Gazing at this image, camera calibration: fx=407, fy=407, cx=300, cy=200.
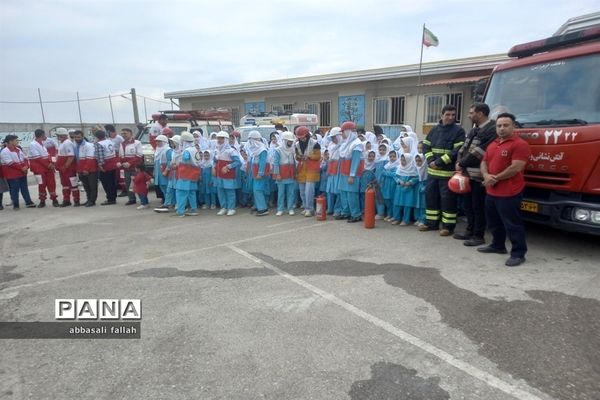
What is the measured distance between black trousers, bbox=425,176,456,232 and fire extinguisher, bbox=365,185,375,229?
0.92 metres

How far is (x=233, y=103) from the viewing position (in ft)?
83.8

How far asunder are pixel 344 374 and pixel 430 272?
237 cm

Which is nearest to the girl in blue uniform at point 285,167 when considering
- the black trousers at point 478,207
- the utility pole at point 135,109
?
the black trousers at point 478,207

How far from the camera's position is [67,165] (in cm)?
1040

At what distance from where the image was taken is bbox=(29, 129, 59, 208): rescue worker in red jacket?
10641mm

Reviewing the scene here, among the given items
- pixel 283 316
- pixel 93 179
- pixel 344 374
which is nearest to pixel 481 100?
pixel 283 316

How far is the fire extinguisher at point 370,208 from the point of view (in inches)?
282

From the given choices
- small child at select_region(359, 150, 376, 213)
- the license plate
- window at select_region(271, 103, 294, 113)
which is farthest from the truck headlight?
window at select_region(271, 103, 294, 113)

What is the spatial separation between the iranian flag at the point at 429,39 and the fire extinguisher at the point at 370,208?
9539 mm

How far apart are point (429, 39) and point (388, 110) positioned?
13.4 ft

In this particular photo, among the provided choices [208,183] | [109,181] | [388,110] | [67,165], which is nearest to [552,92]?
[208,183]

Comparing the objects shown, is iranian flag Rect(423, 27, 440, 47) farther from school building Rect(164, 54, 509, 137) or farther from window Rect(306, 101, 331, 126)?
window Rect(306, 101, 331, 126)

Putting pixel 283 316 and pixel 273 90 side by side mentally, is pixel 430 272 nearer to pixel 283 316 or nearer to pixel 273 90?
pixel 283 316

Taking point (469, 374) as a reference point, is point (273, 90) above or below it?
above
